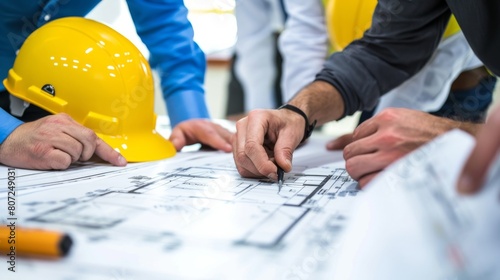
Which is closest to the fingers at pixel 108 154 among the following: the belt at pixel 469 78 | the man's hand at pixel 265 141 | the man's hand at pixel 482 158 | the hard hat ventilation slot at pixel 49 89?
the hard hat ventilation slot at pixel 49 89

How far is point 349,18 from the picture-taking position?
157 cm

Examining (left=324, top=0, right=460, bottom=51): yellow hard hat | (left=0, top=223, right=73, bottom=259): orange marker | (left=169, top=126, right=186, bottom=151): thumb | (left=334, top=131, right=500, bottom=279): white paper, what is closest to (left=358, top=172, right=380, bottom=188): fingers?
(left=334, top=131, right=500, bottom=279): white paper

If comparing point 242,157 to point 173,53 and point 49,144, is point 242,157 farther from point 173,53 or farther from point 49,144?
point 173,53

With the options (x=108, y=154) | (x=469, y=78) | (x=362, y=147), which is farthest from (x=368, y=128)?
(x=469, y=78)

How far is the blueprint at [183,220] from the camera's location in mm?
491

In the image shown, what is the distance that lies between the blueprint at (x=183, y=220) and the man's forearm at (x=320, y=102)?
0.20 m

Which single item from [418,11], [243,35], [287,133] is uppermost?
[418,11]

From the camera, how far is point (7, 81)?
1095 mm

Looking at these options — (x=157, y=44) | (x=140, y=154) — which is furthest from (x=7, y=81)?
(x=157, y=44)

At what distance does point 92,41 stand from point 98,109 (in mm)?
146

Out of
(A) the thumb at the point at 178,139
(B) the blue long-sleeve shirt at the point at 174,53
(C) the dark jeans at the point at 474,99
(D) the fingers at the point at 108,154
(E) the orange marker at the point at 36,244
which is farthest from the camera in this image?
(C) the dark jeans at the point at 474,99

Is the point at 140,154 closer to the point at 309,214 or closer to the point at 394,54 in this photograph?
the point at 309,214

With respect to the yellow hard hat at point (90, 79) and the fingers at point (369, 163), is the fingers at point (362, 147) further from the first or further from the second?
the yellow hard hat at point (90, 79)

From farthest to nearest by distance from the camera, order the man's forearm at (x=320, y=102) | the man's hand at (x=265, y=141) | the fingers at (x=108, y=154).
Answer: the man's forearm at (x=320, y=102), the fingers at (x=108, y=154), the man's hand at (x=265, y=141)
